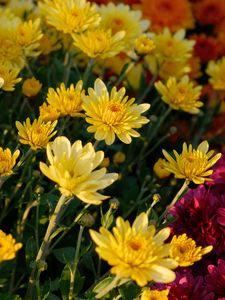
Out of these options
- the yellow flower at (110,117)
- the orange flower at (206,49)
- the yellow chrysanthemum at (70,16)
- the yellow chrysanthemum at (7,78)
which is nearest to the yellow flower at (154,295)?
the yellow flower at (110,117)

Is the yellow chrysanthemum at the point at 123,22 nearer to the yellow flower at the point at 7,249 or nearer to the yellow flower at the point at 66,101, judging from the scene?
the yellow flower at the point at 66,101

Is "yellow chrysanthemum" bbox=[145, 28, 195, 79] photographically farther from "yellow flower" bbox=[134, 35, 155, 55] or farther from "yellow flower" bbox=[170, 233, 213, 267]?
"yellow flower" bbox=[170, 233, 213, 267]

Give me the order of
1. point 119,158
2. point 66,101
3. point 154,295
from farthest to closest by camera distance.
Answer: point 119,158 → point 66,101 → point 154,295

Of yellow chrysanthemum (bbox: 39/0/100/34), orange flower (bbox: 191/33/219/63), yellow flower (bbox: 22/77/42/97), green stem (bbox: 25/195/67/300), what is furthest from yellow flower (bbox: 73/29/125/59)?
orange flower (bbox: 191/33/219/63)

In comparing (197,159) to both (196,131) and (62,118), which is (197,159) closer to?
(62,118)

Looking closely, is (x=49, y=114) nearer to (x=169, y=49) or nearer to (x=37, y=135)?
(x=37, y=135)

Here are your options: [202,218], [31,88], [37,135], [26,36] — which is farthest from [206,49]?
[37,135]

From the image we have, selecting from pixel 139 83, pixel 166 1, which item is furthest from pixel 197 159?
pixel 166 1

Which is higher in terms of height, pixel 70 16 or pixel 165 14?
pixel 70 16
